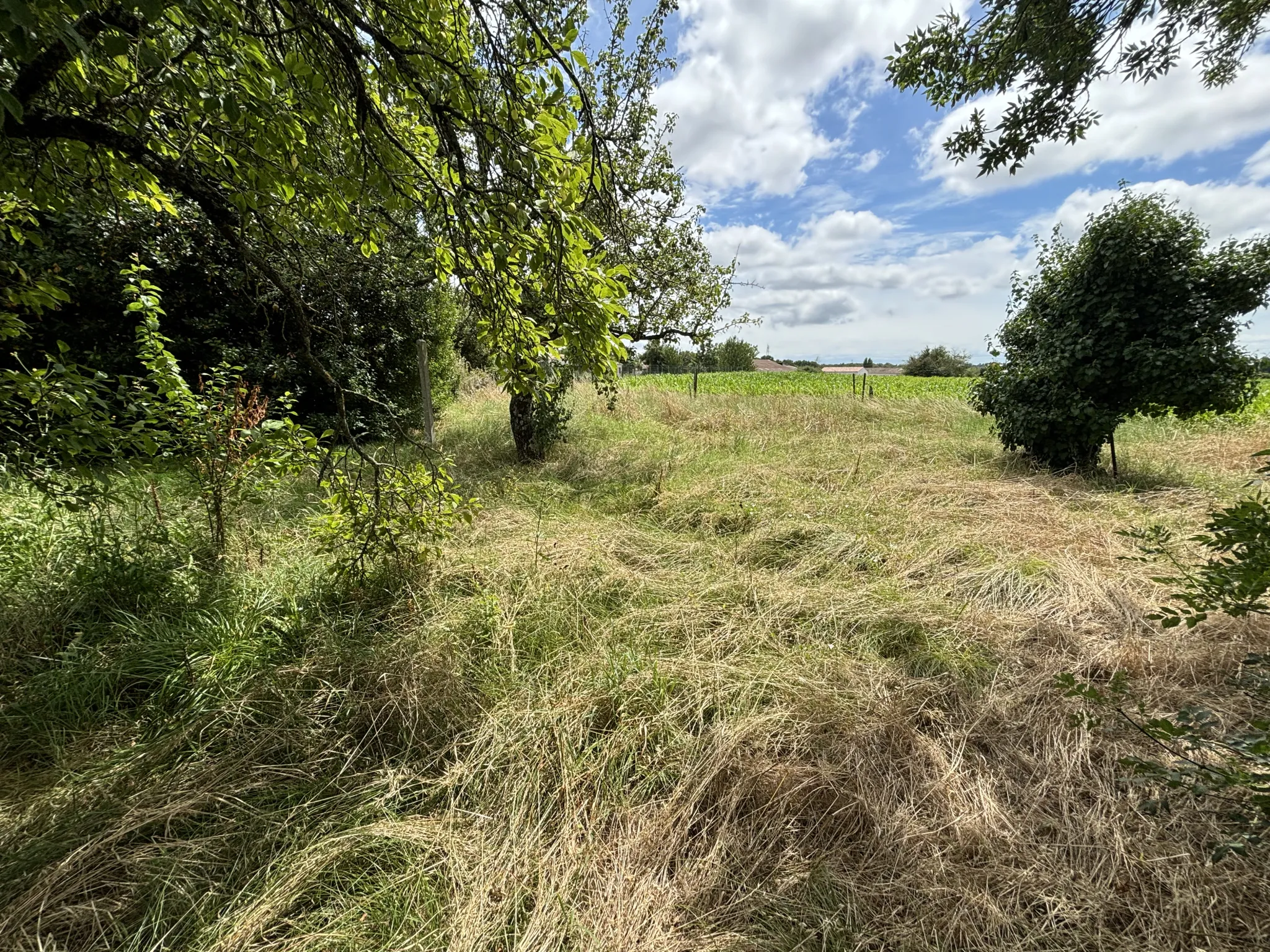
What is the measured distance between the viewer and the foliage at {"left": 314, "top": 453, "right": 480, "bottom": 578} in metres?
2.58

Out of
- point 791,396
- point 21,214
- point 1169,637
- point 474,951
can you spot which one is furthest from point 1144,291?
point 21,214

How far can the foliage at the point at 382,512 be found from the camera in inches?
102

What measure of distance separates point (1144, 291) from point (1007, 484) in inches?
101

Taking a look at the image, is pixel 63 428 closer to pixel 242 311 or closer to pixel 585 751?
pixel 585 751

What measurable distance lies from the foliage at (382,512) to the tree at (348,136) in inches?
14.5

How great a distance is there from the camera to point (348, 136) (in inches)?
89.9

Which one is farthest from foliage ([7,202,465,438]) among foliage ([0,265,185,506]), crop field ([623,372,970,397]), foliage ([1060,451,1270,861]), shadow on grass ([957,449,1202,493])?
shadow on grass ([957,449,1202,493])

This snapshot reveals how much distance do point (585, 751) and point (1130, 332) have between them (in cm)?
722

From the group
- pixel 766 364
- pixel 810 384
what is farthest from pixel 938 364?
pixel 810 384

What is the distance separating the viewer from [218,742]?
190 centimetres

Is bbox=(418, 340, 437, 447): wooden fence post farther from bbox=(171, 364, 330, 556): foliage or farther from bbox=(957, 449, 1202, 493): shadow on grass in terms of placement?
bbox=(957, 449, 1202, 493): shadow on grass

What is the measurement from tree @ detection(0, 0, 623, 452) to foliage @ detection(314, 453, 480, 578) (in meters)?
0.37

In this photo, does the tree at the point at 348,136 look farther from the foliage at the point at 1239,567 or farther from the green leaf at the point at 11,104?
the foliage at the point at 1239,567

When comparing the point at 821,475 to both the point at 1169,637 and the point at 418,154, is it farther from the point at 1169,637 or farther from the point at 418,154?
the point at 418,154
